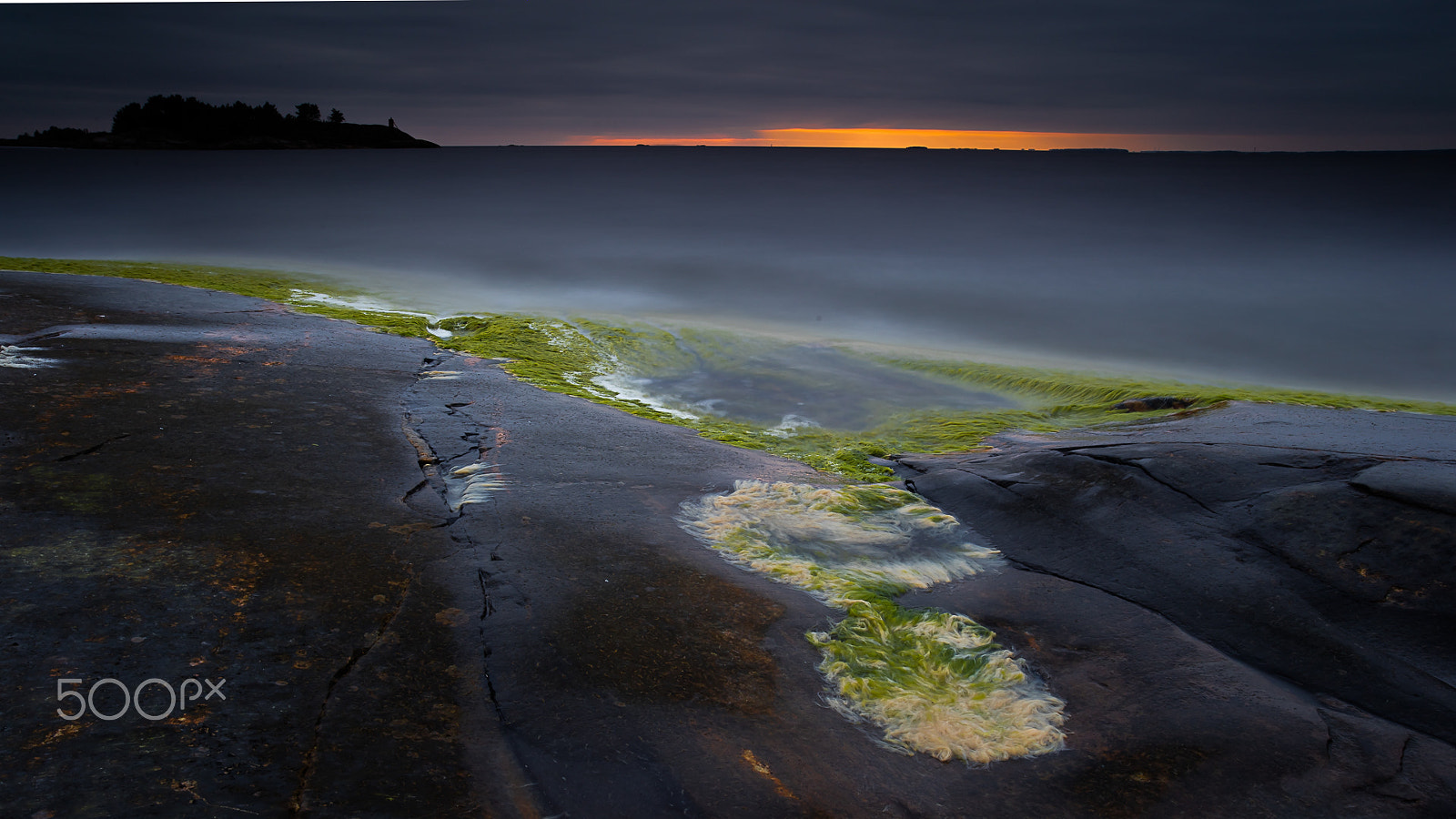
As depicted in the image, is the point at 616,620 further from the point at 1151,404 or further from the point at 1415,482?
the point at 1151,404

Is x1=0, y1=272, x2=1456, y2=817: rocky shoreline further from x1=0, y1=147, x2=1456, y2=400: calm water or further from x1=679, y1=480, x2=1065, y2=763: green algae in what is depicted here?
x1=0, y1=147, x2=1456, y2=400: calm water

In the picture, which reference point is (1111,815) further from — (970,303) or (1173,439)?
(970,303)

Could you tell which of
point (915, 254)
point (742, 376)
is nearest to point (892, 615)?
point (742, 376)

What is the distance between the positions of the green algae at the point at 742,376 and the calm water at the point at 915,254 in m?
1.59

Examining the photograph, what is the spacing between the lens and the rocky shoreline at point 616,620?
282 centimetres

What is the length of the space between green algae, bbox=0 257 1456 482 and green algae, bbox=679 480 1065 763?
41.7 inches

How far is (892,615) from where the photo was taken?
421 centimetres

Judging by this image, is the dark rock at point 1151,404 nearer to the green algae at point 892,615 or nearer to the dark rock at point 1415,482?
the dark rock at point 1415,482

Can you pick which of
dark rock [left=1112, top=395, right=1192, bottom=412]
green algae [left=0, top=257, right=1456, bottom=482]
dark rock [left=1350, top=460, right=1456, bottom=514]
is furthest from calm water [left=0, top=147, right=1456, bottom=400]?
dark rock [left=1350, top=460, right=1456, bottom=514]

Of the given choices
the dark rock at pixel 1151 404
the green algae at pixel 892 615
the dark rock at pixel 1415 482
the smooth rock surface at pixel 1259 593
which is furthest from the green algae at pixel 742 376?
the dark rock at pixel 1415 482

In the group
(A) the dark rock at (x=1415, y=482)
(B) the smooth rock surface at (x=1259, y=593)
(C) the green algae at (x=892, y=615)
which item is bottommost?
(C) the green algae at (x=892, y=615)

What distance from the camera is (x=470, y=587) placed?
4.02 m

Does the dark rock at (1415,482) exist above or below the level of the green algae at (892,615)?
above

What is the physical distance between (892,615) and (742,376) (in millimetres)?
6888
